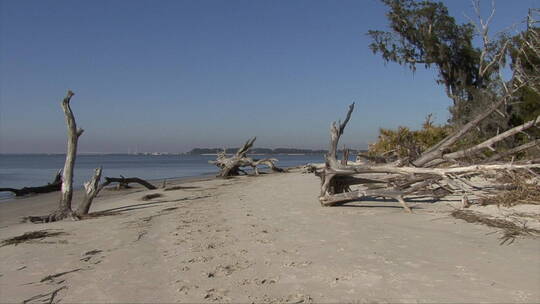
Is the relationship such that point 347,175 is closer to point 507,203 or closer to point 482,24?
point 507,203

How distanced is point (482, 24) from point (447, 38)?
16819 millimetres

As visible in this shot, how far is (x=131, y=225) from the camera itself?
6828 millimetres

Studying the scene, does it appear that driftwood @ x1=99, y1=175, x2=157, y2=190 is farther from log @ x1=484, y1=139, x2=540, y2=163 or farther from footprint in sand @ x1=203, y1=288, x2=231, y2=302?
log @ x1=484, y1=139, x2=540, y2=163

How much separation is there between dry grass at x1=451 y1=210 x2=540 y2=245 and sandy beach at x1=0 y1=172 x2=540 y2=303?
14 cm

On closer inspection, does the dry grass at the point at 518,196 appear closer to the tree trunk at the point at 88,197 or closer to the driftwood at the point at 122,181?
the tree trunk at the point at 88,197

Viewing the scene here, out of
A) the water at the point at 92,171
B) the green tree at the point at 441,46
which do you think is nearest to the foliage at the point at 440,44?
the green tree at the point at 441,46

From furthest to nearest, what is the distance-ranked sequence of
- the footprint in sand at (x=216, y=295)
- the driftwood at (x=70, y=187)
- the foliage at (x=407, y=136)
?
1. the foliage at (x=407, y=136)
2. the driftwood at (x=70, y=187)
3. the footprint in sand at (x=216, y=295)

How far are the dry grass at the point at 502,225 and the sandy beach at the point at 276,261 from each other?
0.45ft

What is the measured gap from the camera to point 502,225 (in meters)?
5.48

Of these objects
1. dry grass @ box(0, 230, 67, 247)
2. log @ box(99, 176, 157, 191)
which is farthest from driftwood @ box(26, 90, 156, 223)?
dry grass @ box(0, 230, 67, 247)

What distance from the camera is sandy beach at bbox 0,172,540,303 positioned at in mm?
3395

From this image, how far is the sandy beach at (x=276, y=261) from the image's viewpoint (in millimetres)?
3395

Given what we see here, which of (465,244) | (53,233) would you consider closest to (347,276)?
(465,244)

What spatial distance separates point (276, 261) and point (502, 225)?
3312 mm
